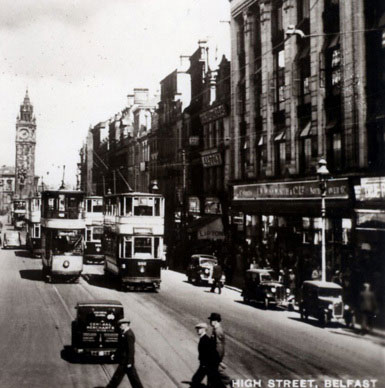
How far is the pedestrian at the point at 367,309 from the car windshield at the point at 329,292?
7.37 ft

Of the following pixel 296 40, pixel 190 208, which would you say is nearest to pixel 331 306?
pixel 296 40

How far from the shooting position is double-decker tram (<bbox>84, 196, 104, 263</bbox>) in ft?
153

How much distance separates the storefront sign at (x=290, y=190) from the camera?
2806cm

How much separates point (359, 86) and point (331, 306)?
10235mm

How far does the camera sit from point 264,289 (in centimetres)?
2467

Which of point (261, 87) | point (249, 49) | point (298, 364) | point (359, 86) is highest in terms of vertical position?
point (249, 49)

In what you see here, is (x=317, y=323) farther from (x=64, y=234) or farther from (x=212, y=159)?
(x=212, y=159)

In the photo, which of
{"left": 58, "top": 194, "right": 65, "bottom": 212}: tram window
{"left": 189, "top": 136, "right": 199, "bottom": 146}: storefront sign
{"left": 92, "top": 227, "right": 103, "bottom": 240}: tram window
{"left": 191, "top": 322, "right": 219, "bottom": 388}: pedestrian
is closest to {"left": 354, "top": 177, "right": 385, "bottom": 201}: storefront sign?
{"left": 191, "top": 322, "right": 219, "bottom": 388}: pedestrian

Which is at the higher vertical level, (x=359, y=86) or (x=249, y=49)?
(x=249, y=49)

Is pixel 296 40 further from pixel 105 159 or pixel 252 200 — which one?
pixel 105 159

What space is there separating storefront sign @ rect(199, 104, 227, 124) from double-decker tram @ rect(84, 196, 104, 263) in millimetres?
10137

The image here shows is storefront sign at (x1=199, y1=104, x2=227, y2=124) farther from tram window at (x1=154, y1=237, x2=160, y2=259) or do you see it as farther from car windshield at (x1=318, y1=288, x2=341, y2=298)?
car windshield at (x1=318, y1=288, x2=341, y2=298)

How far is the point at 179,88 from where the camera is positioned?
5784 centimetres

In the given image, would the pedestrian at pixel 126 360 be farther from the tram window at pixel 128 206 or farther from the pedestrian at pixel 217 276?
the tram window at pixel 128 206
